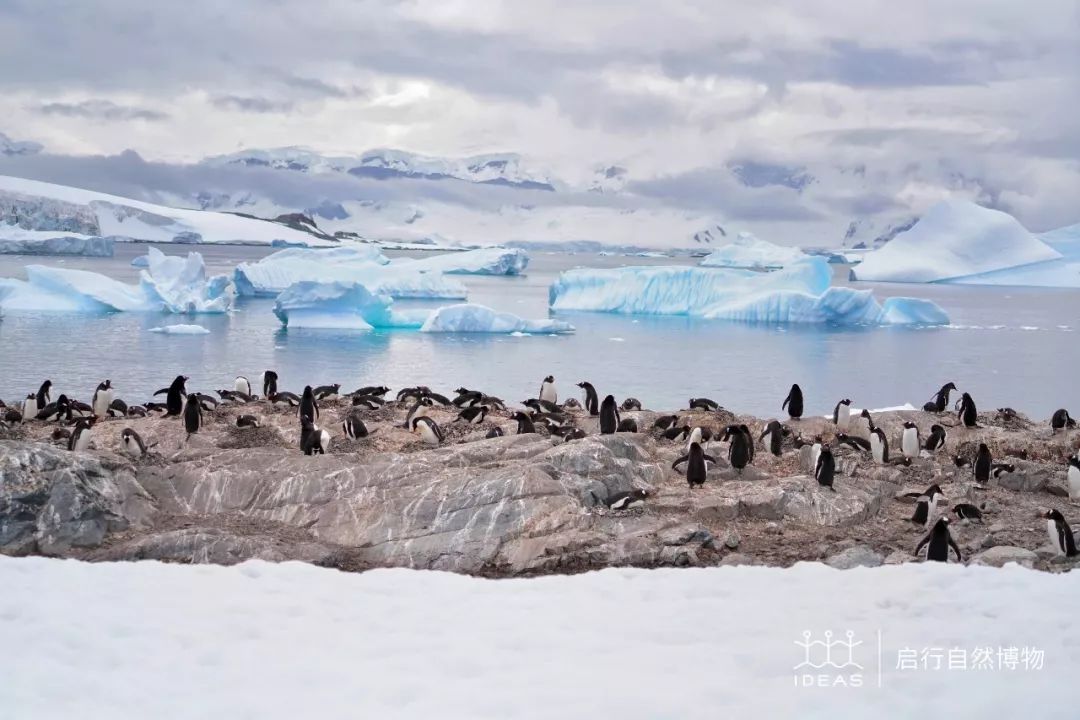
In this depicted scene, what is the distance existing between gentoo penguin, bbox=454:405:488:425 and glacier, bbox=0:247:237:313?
22533 mm

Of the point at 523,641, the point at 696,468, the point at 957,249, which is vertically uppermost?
the point at 957,249

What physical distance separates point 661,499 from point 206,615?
354 cm

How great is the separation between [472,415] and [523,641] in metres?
6.22

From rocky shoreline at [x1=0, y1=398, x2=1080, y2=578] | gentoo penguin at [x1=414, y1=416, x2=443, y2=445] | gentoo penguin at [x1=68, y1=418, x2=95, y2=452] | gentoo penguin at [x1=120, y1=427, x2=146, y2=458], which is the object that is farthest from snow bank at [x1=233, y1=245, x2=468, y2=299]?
rocky shoreline at [x1=0, y1=398, x2=1080, y2=578]

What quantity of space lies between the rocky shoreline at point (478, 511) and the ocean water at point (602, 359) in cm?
975

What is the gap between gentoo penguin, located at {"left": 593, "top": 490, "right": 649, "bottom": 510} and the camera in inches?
275

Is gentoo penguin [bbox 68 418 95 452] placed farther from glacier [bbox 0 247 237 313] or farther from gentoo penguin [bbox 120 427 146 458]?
glacier [bbox 0 247 237 313]

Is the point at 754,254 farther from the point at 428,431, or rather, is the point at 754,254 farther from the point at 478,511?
the point at 478,511

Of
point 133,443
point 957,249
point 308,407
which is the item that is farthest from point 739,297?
point 133,443

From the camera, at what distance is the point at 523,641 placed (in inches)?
175

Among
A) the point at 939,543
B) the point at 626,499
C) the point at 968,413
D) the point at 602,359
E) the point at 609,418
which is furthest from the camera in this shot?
the point at 602,359

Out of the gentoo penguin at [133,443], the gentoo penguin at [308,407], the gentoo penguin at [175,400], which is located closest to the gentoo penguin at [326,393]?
the gentoo penguin at [308,407]

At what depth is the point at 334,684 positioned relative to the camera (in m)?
3.95

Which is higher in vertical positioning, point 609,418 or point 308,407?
point 609,418
